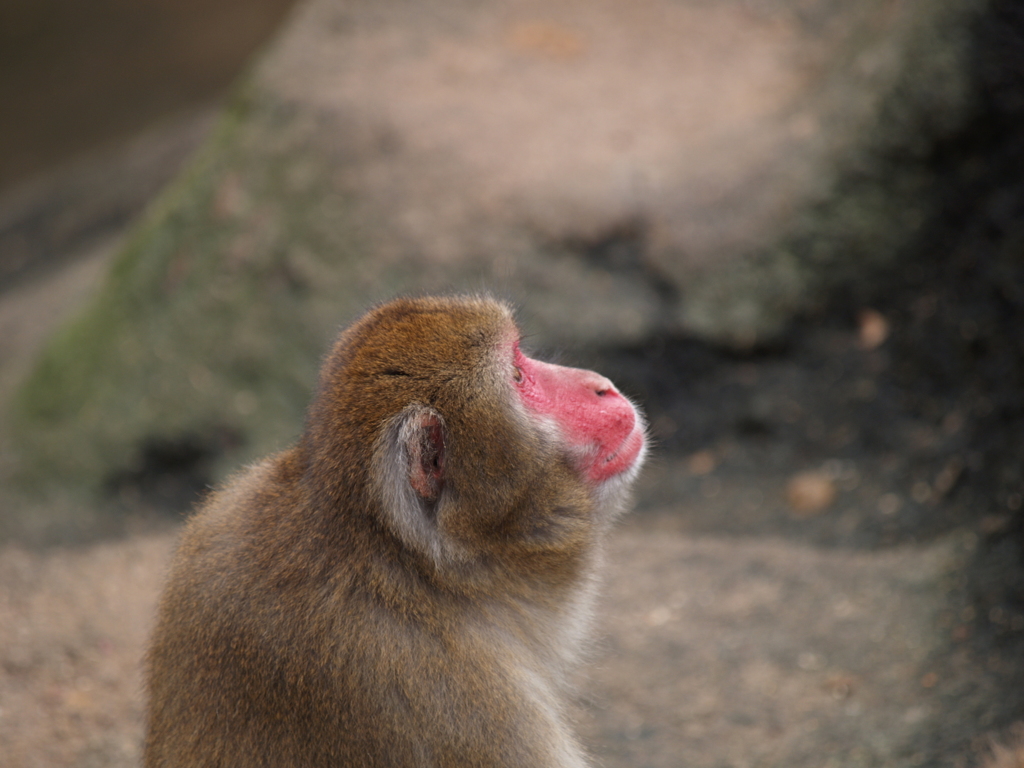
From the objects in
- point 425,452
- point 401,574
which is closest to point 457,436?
point 425,452

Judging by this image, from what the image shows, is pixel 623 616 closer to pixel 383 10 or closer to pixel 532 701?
pixel 532 701

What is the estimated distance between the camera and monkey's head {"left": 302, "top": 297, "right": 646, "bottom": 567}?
2486mm

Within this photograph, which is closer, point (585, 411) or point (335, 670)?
point (335, 670)

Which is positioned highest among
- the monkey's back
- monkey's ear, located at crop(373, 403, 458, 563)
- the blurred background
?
the blurred background

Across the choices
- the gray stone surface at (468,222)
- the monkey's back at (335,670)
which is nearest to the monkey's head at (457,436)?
the monkey's back at (335,670)

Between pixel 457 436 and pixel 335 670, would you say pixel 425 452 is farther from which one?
pixel 335 670

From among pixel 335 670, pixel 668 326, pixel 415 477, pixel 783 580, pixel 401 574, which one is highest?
pixel 668 326

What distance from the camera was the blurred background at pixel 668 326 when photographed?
404 centimetres

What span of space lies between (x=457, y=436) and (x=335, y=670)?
637mm

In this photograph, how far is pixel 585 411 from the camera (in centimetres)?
276

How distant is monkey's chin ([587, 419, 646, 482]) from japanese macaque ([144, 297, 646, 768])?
0.06 ft

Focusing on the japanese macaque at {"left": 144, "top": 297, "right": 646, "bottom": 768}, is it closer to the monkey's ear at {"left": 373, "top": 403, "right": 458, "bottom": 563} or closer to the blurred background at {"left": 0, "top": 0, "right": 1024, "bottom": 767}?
the monkey's ear at {"left": 373, "top": 403, "right": 458, "bottom": 563}

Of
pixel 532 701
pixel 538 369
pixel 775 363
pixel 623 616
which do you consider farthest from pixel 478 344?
pixel 775 363

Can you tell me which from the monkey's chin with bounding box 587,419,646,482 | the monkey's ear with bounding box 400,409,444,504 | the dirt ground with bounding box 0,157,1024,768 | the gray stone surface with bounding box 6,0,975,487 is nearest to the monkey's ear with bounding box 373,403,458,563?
the monkey's ear with bounding box 400,409,444,504
